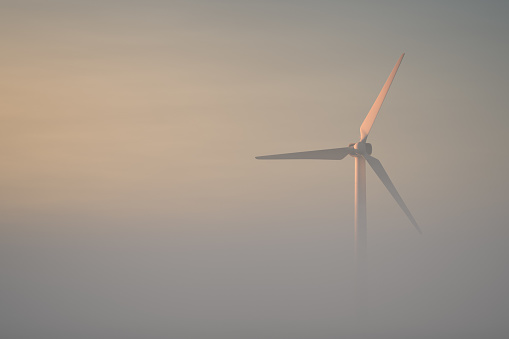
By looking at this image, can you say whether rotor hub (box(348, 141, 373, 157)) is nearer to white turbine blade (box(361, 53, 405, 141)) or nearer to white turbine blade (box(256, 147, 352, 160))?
white turbine blade (box(256, 147, 352, 160))

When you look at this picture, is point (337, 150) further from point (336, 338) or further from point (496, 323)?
point (496, 323)

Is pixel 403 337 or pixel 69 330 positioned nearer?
pixel 403 337

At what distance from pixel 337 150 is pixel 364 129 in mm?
2510

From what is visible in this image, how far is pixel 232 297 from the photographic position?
186 metres

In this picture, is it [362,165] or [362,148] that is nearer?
[362,148]

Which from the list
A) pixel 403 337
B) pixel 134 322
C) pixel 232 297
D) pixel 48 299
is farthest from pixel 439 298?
pixel 48 299

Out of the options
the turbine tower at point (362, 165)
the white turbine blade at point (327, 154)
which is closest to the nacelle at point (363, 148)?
the turbine tower at point (362, 165)

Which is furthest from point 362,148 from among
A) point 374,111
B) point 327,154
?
point 374,111

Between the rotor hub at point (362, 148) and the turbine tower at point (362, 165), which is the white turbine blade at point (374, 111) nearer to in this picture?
the turbine tower at point (362, 165)

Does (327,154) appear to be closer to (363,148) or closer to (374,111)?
(363,148)

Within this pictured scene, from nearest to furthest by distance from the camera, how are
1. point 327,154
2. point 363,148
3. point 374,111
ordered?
point 363,148, point 327,154, point 374,111

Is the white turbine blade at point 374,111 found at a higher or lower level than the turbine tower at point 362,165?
higher

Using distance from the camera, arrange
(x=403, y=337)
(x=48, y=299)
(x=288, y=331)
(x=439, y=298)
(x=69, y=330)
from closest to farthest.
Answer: (x=403, y=337)
(x=288, y=331)
(x=439, y=298)
(x=69, y=330)
(x=48, y=299)

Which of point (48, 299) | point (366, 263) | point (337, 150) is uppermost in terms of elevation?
point (48, 299)
